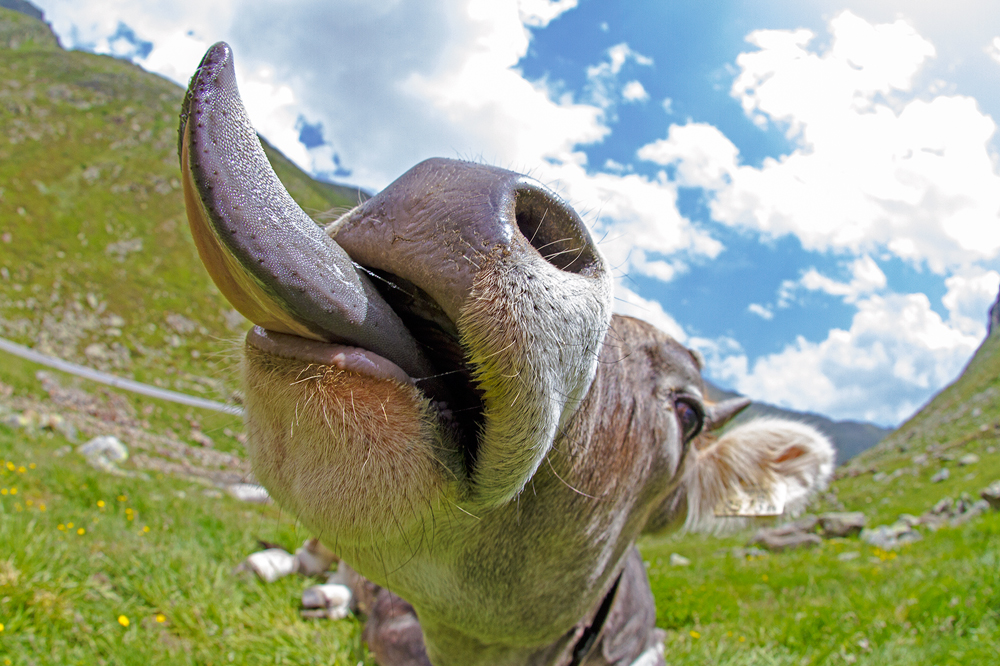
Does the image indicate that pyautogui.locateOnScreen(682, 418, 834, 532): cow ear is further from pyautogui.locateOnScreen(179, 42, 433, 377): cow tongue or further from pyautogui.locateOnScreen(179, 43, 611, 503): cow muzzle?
pyautogui.locateOnScreen(179, 42, 433, 377): cow tongue

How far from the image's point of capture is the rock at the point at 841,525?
13633mm

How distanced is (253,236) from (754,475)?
358cm

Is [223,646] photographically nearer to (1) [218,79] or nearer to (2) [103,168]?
(1) [218,79]

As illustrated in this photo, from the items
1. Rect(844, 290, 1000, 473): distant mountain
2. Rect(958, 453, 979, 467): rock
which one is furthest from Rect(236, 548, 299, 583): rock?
Rect(844, 290, 1000, 473): distant mountain

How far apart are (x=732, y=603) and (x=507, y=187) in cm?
624

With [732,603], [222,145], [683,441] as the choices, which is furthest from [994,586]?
[222,145]

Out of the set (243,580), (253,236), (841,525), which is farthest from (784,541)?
(253,236)

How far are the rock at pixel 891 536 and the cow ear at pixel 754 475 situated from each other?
8256 millimetres

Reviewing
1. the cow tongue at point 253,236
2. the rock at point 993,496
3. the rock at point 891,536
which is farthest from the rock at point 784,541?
the cow tongue at point 253,236

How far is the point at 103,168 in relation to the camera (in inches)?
2689

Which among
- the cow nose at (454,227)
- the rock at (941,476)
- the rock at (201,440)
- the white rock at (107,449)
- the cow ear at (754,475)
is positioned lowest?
the rock at (201,440)

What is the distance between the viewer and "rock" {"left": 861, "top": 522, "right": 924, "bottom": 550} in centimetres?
1075

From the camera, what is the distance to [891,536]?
12.0m

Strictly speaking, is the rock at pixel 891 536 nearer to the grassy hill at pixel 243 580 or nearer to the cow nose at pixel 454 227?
the grassy hill at pixel 243 580
